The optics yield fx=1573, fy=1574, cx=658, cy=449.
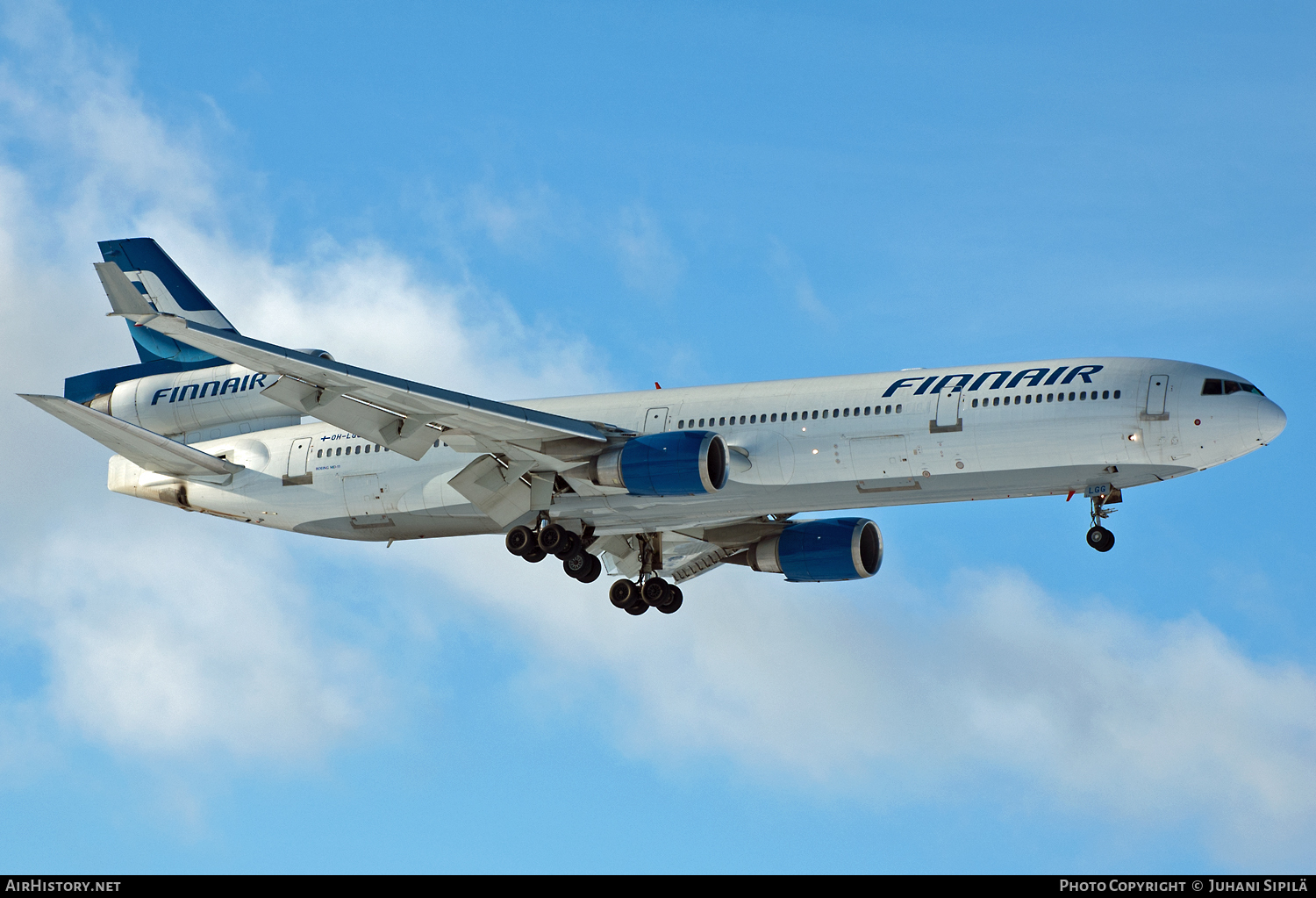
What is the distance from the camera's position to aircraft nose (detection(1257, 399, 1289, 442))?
39.4 m

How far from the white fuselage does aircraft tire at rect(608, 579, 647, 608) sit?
4.38m

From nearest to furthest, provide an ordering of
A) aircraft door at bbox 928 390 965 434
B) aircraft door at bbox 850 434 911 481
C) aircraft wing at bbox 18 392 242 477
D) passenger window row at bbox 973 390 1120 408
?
passenger window row at bbox 973 390 1120 408
aircraft door at bbox 928 390 965 434
aircraft door at bbox 850 434 911 481
aircraft wing at bbox 18 392 242 477

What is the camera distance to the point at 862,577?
49688 mm

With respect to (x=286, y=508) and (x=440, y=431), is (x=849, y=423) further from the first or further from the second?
(x=286, y=508)

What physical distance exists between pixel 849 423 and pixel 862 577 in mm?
9299

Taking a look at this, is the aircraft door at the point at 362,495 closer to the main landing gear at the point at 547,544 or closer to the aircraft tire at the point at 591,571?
the main landing gear at the point at 547,544

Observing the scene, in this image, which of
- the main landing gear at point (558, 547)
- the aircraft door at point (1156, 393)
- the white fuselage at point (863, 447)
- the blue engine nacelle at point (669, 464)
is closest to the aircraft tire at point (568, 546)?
the main landing gear at point (558, 547)

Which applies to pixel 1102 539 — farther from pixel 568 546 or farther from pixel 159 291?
pixel 159 291

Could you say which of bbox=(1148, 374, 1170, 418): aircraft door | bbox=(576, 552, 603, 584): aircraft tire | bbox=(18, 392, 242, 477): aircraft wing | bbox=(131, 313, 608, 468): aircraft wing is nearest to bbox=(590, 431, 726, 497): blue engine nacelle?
bbox=(131, 313, 608, 468): aircraft wing

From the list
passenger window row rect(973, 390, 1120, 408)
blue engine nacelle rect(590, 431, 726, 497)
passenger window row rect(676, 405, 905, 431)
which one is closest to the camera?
passenger window row rect(973, 390, 1120, 408)

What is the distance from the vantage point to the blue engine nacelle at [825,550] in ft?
161

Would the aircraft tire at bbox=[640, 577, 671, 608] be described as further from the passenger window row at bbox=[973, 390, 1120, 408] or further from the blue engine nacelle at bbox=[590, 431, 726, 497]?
the passenger window row at bbox=[973, 390, 1120, 408]
